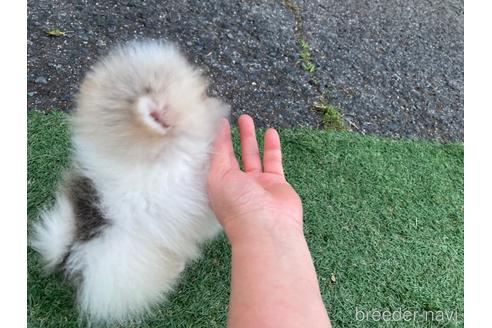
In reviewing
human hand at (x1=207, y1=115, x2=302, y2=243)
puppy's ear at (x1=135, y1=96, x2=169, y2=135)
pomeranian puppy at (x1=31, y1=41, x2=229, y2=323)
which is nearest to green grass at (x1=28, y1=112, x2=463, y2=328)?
pomeranian puppy at (x1=31, y1=41, x2=229, y2=323)

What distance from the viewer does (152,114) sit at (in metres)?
0.95

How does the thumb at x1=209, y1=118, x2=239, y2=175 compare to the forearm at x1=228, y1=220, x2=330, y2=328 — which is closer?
the forearm at x1=228, y1=220, x2=330, y2=328

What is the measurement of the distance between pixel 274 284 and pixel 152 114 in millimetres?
496

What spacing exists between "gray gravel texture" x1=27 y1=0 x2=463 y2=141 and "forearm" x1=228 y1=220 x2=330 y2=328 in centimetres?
94

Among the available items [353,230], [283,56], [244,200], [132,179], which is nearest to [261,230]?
[244,200]

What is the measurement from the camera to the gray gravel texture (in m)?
1.88

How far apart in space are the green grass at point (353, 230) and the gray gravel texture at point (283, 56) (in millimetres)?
174

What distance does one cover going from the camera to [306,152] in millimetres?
1872

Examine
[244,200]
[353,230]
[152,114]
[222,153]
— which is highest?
[152,114]

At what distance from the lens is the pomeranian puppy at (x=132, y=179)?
0.99m

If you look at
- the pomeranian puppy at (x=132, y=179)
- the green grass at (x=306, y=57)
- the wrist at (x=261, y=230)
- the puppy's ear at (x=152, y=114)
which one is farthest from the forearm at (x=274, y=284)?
the green grass at (x=306, y=57)

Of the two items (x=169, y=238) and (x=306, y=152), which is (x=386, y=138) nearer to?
(x=306, y=152)

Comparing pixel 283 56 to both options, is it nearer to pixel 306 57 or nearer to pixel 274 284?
pixel 306 57

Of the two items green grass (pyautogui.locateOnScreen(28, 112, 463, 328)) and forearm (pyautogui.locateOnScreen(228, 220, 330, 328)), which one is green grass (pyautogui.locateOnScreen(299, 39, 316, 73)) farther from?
forearm (pyautogui.locateOnScreen(228, 220, 330, 328))
